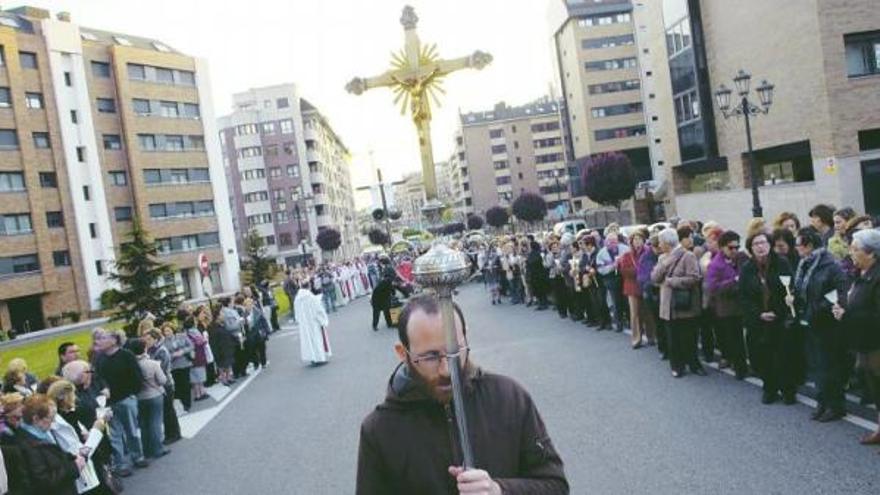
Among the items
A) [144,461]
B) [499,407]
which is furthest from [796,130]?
[499,407]

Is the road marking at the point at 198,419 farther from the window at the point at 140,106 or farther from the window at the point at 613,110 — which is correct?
the window at the point at 613,110

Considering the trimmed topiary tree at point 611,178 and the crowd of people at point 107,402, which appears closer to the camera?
the crowd of people at point 107,402

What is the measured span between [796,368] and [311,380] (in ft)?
27.8

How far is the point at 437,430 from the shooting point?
2373 millimetres

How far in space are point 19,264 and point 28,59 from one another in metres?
15.2

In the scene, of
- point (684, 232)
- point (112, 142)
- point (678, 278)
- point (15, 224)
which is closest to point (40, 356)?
point (15, 224)

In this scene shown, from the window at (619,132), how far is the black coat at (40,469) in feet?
253

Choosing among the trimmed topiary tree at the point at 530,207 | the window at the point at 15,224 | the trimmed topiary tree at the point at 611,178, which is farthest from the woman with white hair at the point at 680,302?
the trimmed topiary tree at the point at 530,207

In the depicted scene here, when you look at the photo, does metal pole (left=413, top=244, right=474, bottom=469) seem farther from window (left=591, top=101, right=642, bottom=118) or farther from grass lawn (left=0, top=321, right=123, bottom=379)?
window (left=591, top=101, right=642, bottom=118)

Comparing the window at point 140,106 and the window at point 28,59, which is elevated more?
the window at point 28,59

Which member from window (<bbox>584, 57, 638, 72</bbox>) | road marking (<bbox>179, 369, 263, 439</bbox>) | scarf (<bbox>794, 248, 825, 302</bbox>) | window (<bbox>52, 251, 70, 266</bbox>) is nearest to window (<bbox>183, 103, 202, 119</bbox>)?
window (<bbox>52, 251, 70, 266</bbox>)

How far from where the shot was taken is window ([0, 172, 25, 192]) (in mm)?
47531

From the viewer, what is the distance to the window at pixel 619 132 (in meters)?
79.1

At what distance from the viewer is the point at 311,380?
1302cm
